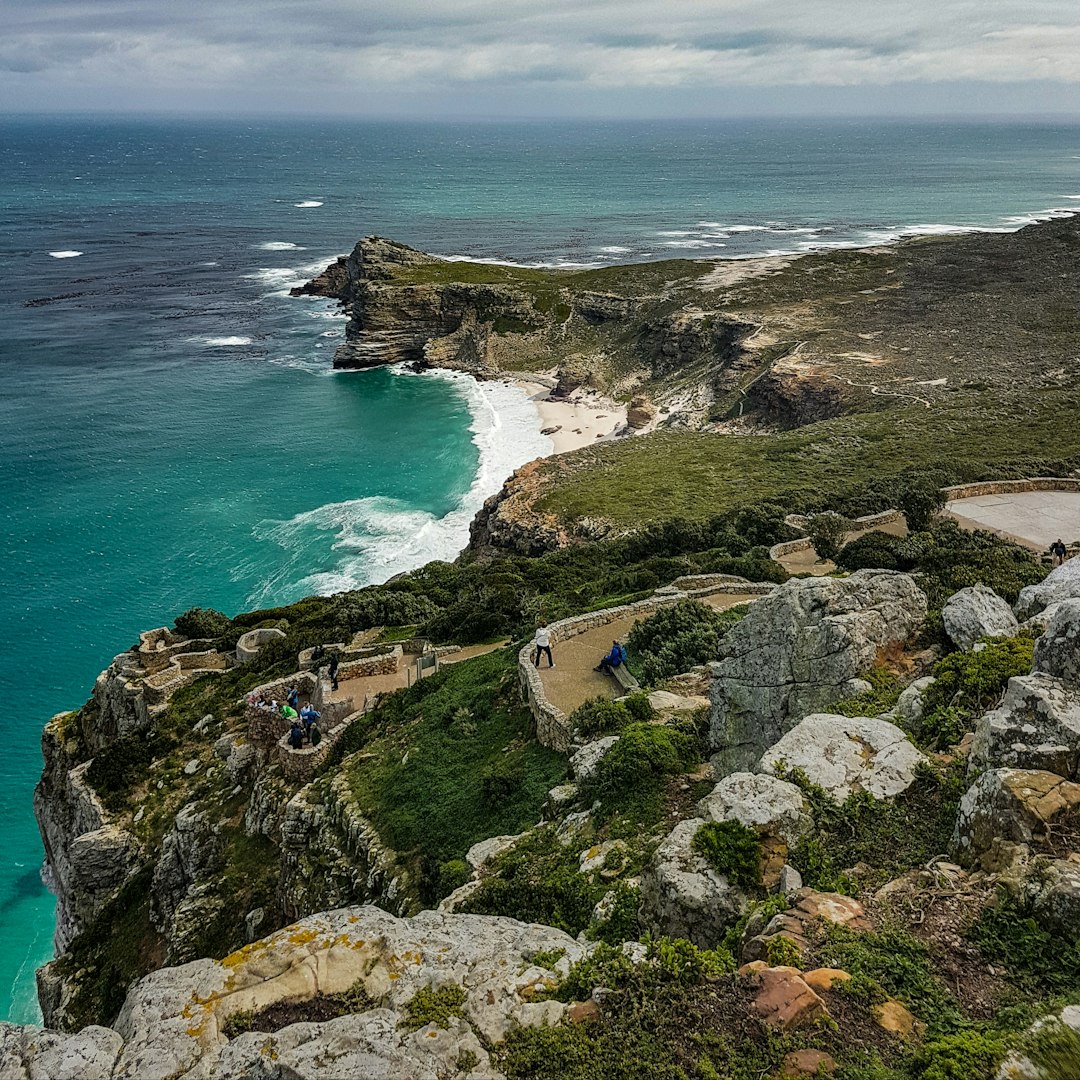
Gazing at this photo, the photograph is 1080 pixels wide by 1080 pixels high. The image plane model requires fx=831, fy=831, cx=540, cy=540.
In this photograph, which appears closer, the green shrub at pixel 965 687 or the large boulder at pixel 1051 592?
the green shrub at pixel 965 687

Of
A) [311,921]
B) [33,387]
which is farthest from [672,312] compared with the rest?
[311,921]

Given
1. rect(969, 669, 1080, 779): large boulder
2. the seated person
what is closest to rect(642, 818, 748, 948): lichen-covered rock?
rect(969, 669, 1080, 779): large boulder

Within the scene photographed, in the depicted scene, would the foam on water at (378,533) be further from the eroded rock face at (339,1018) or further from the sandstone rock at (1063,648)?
the sandstone rock at (1063,648)

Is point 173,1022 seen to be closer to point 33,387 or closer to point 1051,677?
point 1051,677

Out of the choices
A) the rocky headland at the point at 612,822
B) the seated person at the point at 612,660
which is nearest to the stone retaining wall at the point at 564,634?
the rocky headland at the point at 612,822

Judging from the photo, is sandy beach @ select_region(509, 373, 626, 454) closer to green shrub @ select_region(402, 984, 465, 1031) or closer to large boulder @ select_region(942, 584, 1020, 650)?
large boulder @ select_region(942, 584, 1020, 650)
